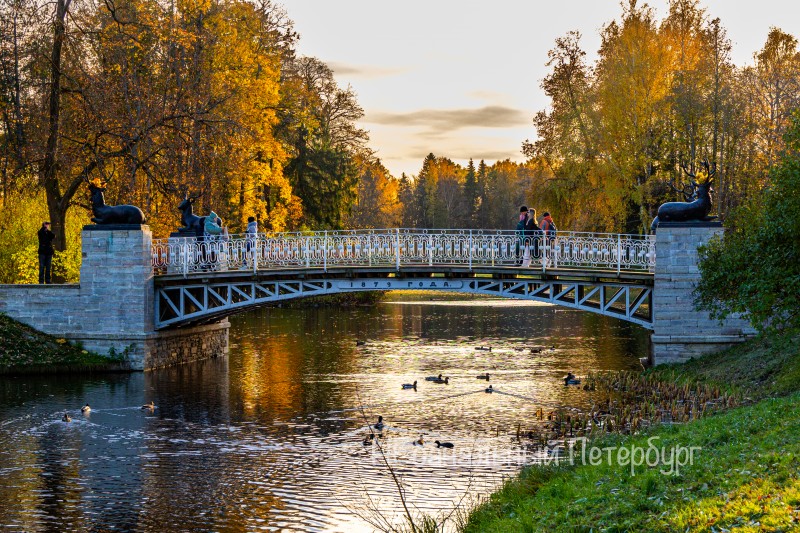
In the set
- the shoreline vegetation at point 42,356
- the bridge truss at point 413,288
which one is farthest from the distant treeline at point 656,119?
the shoreline vegetation at point 42,356

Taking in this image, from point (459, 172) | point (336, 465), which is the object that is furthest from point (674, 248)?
point (459, 172)

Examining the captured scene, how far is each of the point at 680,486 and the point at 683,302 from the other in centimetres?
1592

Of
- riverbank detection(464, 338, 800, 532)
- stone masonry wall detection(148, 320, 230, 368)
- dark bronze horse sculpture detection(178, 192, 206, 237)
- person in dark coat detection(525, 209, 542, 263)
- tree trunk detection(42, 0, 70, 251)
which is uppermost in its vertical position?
tree trunk detection(42, 0, 70, 251)

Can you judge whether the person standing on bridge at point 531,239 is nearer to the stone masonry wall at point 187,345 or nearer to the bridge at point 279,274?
the bridge at point 279,274

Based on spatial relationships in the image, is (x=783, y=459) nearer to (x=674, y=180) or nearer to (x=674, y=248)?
(x=674, y=248)

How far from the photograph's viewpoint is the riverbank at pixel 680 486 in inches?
365

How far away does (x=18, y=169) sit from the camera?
3097cm

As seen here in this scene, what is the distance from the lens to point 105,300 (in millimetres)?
29328

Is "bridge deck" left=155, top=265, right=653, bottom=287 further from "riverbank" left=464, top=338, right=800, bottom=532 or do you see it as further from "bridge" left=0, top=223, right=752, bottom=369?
"riverbank" left=464, top=338, right=800, bottom=532

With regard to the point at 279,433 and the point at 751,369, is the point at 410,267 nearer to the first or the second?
the point at 279,433

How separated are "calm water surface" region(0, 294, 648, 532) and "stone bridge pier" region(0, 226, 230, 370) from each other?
1636mm

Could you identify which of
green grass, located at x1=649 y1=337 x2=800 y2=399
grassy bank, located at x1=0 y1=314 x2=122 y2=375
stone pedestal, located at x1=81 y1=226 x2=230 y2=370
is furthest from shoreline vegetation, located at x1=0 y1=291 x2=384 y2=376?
green grass, located at x1=649 y1=337 x2=800 y2=399

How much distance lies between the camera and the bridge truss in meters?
27.2

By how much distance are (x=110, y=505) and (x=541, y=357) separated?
1934cm
